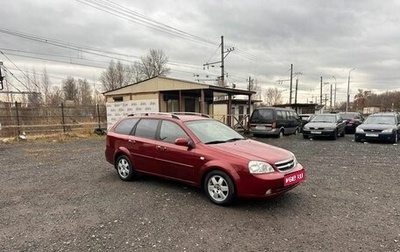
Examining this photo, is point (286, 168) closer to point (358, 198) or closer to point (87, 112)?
point (358, 198)

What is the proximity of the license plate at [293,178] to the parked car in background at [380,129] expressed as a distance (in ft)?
33.5

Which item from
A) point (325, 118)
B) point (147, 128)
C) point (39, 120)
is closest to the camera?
point (147, 128)

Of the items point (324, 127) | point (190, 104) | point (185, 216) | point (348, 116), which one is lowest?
point (185, 216)

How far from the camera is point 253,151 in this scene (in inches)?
178

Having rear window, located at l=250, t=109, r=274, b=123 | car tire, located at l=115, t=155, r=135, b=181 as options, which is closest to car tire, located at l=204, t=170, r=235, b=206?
car tire, located at l=115, t=155, r=135, b=181

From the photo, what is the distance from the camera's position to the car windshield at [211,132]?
4945 mm

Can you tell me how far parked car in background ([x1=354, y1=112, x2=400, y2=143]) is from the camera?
12242 millimetres

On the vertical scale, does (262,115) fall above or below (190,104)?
below

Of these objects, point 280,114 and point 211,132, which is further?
point 280,114

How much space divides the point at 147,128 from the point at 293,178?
3.11 m

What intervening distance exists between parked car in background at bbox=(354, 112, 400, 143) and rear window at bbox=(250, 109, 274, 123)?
170 inches

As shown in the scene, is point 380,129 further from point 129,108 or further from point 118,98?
point 118,98

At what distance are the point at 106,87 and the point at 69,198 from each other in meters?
52.0

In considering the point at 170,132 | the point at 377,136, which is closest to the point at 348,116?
the point at 377,136
